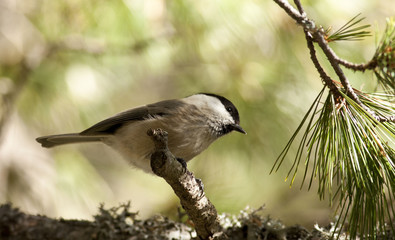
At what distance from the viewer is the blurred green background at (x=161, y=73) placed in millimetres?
2049

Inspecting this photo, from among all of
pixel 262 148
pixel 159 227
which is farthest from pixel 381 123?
pixel 262 148

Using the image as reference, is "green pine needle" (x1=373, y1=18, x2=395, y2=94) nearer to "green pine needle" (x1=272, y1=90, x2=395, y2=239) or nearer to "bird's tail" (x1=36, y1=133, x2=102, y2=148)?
"green pine needle" (x1=272, y1=90, x2=395, y2=239)

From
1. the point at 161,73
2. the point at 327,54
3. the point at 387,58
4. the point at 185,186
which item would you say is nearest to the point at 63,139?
the point at 161,73

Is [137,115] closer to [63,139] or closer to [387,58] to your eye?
[63,139]

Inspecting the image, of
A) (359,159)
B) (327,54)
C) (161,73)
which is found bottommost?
(359,159)

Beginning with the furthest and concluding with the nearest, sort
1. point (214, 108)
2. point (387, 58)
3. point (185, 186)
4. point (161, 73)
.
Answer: point (161, 73)
point (214, 108)
point (185, 186)
point (387, 58)

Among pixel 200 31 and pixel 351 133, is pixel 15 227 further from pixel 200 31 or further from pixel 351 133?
pixel 200 31

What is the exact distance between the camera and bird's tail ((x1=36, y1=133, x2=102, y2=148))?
2010 mm

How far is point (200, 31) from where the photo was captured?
2078 mm

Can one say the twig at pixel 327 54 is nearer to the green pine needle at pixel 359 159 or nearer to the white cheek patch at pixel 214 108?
the green pine needle at pixel 359 159

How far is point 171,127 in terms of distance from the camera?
183cm

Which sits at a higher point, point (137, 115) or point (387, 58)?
point (137, 115)

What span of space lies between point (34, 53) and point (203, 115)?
1128 millimetres

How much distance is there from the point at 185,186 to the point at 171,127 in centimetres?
58
